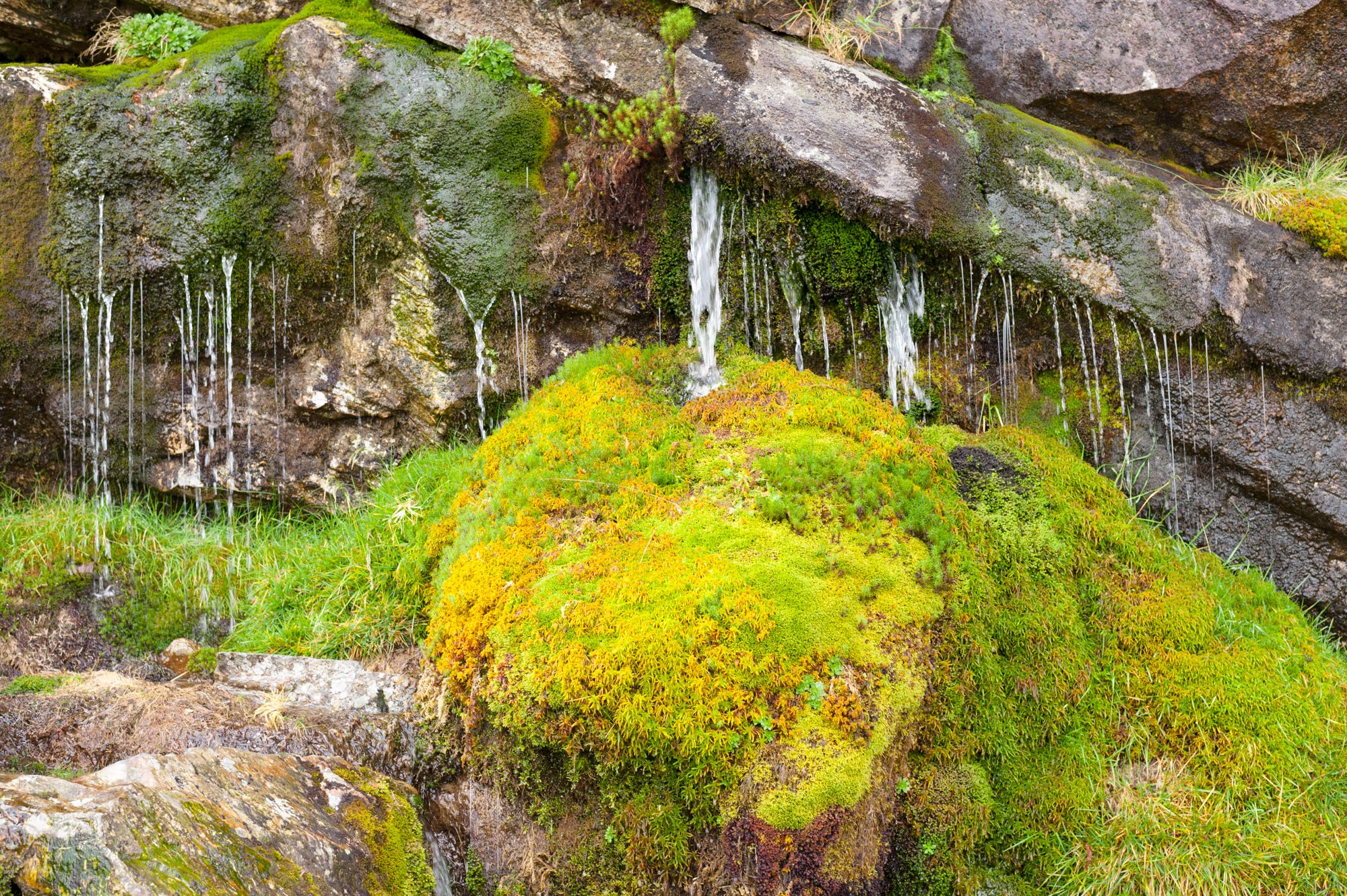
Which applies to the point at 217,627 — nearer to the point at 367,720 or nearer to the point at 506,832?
the point at 367,720

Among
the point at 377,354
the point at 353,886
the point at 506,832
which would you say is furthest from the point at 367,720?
the point at 377,354

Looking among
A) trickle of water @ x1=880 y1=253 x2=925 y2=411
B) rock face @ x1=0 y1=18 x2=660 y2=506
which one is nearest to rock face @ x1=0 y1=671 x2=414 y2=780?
rock face @ x1=0 y1=18 x2=660 y2=506

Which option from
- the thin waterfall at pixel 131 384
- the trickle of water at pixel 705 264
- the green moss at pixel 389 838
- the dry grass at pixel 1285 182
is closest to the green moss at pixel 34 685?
the green moss at pixel 389 838

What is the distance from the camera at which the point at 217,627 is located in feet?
23.4

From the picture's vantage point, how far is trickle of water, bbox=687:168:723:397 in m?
7.10

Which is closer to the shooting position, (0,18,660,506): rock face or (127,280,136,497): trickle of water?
(0,18,660,506): rock face

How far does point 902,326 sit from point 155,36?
691cm

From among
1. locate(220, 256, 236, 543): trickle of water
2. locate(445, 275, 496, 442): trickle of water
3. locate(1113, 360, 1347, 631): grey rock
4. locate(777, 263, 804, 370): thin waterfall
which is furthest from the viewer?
locate(220, 256, 236, 543): trickle of water

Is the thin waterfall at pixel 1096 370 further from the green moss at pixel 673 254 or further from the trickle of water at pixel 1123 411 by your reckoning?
the green moss at pixel 673 254

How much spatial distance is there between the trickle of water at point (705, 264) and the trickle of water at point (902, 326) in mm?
1271

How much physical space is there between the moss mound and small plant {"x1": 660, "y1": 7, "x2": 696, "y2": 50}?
2.95 m

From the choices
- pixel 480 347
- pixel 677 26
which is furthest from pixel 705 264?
pixel 480 347

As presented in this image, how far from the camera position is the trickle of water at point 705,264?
23.3 ft

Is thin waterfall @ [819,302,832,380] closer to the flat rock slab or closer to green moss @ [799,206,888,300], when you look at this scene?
green moss @ [799,206,888,300]
